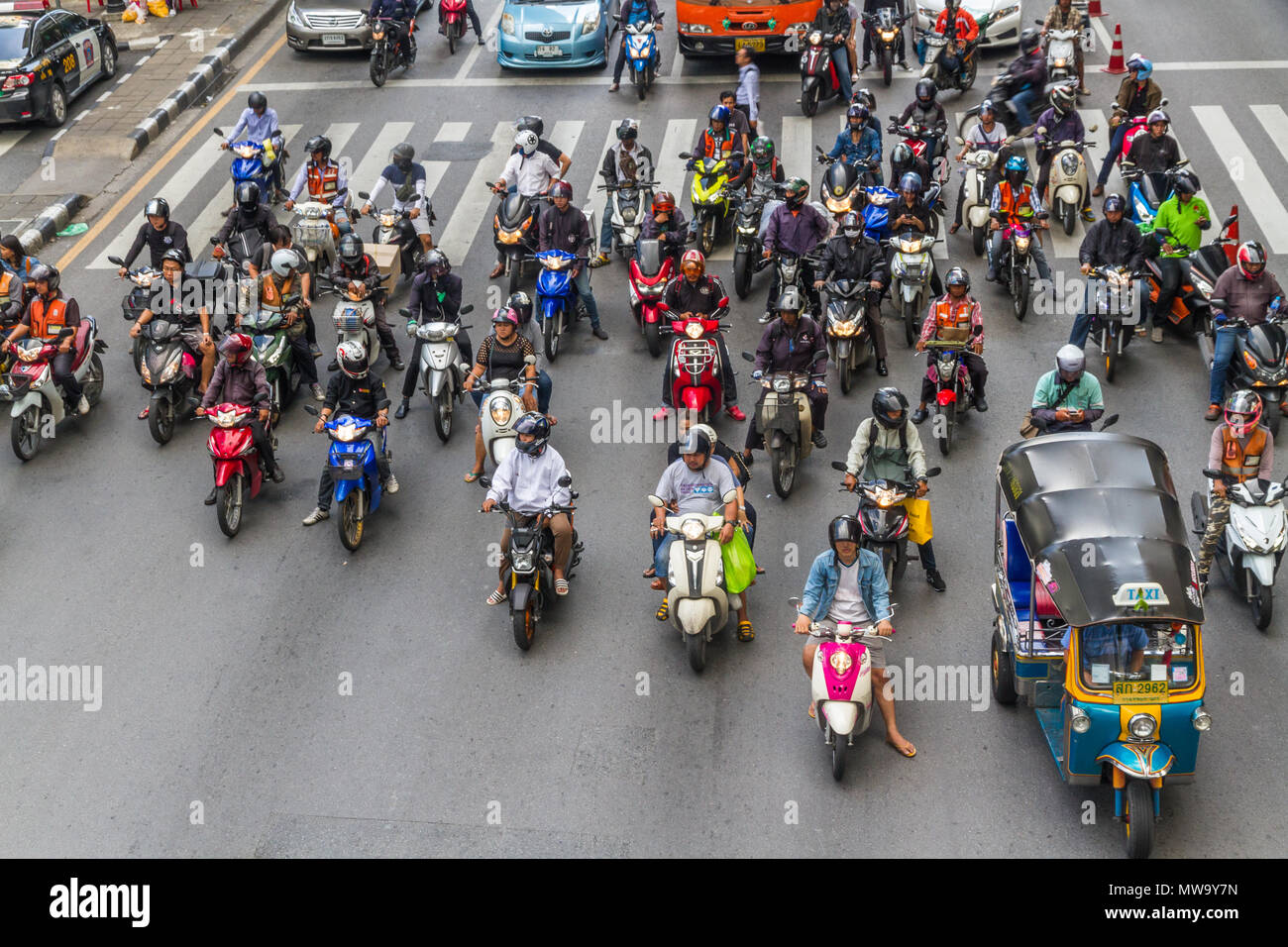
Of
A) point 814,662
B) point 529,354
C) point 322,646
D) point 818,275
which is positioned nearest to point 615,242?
→ point 818,275

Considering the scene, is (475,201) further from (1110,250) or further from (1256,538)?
(1256,538)

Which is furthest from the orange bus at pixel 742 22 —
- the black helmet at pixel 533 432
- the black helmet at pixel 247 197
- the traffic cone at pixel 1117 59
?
the black helmet at pixel 533 432

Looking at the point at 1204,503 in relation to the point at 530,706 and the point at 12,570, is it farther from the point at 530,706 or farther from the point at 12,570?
the point at 12,570

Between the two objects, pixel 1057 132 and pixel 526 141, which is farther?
pixel 1057 132

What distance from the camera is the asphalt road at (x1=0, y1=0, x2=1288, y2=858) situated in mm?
11500

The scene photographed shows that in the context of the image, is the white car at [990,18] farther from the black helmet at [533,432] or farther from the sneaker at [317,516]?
the black helmet at [533,432]

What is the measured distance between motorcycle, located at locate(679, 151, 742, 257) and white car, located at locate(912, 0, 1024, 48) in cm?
784

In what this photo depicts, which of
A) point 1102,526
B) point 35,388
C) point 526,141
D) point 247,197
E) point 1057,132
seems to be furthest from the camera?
point 1057,132

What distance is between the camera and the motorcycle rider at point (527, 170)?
831 inches

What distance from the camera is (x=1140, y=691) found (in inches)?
420

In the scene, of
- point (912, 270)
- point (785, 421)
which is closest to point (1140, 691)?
point (785, 421)

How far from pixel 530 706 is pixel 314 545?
372 centimetres

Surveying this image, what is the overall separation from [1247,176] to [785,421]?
446 inches

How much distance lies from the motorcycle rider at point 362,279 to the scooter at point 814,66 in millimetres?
9890
